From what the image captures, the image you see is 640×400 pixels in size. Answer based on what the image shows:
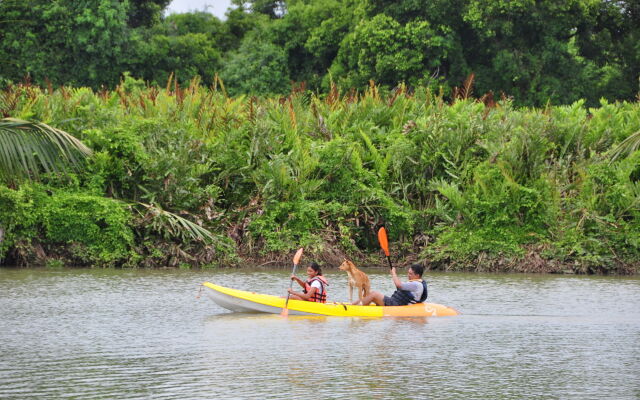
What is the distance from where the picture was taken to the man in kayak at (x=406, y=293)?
1428 centimetres

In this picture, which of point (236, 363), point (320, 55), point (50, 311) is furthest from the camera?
point (320, 55)

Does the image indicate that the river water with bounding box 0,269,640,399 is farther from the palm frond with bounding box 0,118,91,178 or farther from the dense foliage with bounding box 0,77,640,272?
the palm frond with bounding box 0,118,91,178

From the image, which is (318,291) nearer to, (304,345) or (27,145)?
(304,345)

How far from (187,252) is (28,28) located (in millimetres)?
18430

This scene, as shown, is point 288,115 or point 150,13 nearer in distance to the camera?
point 288,115

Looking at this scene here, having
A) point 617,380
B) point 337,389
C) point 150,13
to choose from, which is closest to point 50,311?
point 337,389

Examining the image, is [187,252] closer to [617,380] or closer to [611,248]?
[611,248]

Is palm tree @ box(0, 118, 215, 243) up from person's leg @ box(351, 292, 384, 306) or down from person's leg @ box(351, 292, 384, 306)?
up

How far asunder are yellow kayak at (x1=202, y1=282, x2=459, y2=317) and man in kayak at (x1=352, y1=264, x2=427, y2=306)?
0.47 feet

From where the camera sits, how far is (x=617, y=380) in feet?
33.1

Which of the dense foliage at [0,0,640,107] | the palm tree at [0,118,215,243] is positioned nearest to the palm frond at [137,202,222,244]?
the palm tree at [0,118,215,243]

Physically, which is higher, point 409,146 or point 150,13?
point 150,13

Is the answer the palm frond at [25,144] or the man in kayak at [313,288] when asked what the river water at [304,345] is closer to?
the man in kayak at [313,288]

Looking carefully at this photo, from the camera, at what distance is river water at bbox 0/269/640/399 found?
9.58 meters
